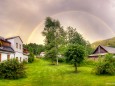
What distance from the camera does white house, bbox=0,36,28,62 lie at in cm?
3939

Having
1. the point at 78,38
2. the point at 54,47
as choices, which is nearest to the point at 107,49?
the point at 54,47

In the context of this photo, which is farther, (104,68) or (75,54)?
(75,54)

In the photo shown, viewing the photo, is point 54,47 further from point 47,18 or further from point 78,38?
point 78,38

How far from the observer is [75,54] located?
35094 mm

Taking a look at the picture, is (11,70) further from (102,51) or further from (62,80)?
(102,51)

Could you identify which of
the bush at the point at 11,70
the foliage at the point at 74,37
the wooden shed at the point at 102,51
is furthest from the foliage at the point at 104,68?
the foliage at the point at 74,37

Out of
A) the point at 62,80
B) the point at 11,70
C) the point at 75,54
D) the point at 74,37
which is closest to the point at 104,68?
the point at 75,54

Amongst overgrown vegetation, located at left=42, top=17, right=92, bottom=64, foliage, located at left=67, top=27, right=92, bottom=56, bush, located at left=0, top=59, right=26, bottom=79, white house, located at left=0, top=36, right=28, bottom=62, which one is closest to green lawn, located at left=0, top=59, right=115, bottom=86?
bush, located at left=0, top=59, right=26, bottom=79

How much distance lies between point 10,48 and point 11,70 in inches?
646

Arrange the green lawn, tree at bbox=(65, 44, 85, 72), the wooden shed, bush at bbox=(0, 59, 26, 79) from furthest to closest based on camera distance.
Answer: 1. the wooden shed
2. tree at bbox=(65, 44, 85, 72)
3. bush at bbox=(0, 59, 26, 79)
4. the green lawn

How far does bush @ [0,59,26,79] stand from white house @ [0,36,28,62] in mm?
8647

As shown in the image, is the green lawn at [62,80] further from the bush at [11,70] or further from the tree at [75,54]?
the tree at [75,54]

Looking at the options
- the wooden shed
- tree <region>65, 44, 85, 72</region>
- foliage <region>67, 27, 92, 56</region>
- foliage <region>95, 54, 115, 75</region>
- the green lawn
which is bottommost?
the green lawn

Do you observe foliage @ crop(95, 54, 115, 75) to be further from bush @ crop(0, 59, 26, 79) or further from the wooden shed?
the wooden shed
